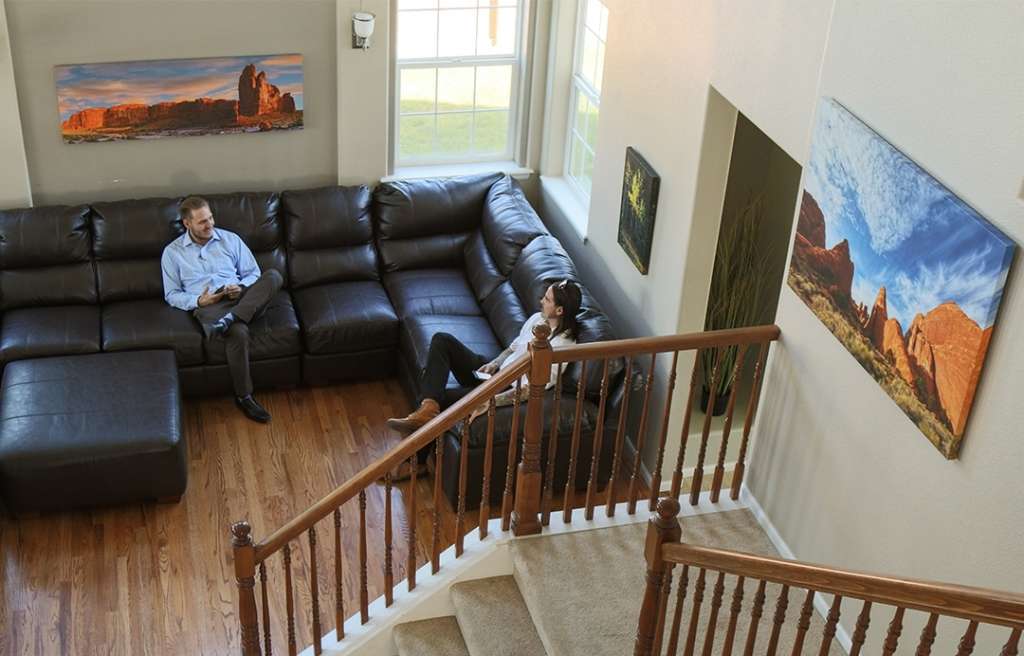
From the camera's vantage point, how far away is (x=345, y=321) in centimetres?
726

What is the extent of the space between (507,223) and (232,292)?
1.75 metres

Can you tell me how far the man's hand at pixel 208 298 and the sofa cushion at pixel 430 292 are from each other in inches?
42.2

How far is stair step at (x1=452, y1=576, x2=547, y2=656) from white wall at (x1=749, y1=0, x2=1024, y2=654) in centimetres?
117

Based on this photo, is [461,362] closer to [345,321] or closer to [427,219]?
[345,321]

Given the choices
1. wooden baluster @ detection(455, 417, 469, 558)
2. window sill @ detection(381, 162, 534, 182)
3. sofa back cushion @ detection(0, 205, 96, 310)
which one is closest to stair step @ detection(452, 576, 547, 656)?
wooden baluster @ detection(455, 417, 469, 558)

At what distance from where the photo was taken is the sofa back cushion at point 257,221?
24.8 ft

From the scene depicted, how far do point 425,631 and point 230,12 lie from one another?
4.24 meters

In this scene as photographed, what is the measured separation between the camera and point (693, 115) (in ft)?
18.8

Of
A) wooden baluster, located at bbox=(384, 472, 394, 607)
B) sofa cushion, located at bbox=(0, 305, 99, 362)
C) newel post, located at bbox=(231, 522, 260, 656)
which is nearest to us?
newel post, located at bbox=(231, 522, 260, 656)

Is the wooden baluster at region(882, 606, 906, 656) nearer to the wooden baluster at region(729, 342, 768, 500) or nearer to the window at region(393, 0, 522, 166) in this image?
the wooden baluster at region(729, 342, 768, 500)

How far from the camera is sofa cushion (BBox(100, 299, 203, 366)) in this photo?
696cm

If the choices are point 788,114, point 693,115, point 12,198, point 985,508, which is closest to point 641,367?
point 693,115

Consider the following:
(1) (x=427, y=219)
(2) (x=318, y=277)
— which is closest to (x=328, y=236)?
(2) (x=318, y=277)

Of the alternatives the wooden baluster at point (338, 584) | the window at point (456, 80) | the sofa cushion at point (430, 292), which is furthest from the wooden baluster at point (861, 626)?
the window at point (456, 80)
